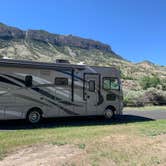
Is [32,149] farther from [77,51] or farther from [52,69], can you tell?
[77,51]

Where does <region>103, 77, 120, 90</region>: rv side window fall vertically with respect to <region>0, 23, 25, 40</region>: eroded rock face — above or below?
below

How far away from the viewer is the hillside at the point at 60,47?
88.9m

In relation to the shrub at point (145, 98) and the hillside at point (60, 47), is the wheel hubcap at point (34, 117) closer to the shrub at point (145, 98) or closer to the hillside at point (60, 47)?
the shrub at point (145, 98)

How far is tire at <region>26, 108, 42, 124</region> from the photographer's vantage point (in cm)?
1459

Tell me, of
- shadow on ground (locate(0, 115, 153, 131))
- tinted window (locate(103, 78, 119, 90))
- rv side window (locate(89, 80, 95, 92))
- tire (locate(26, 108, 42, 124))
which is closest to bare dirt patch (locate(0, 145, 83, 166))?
shadow on ground (locate(0, 115, 153, 131))

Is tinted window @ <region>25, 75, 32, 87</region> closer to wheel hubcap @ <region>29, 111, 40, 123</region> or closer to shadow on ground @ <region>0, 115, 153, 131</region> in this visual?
wheel hubcap @ <region>29, 111, 40, 123</region>

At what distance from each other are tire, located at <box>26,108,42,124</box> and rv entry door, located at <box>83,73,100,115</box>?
8.22ft

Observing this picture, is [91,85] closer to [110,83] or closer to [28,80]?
[110,83]

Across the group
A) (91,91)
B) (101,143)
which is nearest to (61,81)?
(91,91)

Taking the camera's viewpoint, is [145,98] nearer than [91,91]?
No

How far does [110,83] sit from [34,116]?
4528 millimetres

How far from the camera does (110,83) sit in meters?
16.8

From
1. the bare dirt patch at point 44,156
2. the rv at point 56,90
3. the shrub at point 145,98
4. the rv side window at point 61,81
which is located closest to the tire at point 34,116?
the rv at point 56,90

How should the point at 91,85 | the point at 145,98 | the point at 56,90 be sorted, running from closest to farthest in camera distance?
the point at 56,90 < the point at 91,85 < the point at 145,98
